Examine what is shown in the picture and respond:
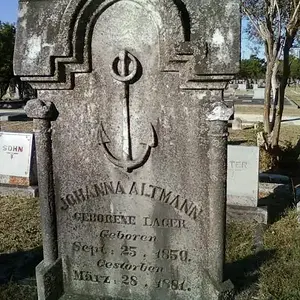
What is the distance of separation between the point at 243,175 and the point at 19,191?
4.20 metres

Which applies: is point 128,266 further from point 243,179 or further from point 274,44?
point 274,44

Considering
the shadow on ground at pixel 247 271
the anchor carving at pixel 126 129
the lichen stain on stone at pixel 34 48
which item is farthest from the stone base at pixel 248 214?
the lichen stain on stone at pixel 34 48

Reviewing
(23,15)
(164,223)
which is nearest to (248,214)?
(164,223)

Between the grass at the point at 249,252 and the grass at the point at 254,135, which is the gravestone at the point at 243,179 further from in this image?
the grass at the point at 254,135

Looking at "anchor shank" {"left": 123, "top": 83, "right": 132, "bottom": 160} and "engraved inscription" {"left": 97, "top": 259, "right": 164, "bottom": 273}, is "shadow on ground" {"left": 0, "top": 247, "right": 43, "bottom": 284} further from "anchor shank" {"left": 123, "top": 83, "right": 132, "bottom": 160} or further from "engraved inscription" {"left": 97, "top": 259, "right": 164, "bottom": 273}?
"anchor shank" {"left": 123, "top": 83, "right": 132, "bottom": 160}

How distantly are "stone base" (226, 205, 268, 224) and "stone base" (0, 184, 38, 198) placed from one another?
369 cm

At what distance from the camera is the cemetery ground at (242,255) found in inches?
174

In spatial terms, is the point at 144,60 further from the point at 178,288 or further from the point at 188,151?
the point at 178,288

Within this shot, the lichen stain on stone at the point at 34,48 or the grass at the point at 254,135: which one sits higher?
the lichen stain on stone at the point at 34,48

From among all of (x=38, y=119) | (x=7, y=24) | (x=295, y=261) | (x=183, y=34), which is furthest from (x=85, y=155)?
(x=7, y=24)

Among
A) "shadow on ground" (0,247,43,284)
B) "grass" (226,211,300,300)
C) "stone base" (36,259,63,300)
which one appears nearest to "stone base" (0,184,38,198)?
"shadow on ground" (0,247,43,284)

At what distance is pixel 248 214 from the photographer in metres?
6.67

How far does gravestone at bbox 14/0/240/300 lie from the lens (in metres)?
3.04

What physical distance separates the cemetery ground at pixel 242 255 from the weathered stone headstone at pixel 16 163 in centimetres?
71
